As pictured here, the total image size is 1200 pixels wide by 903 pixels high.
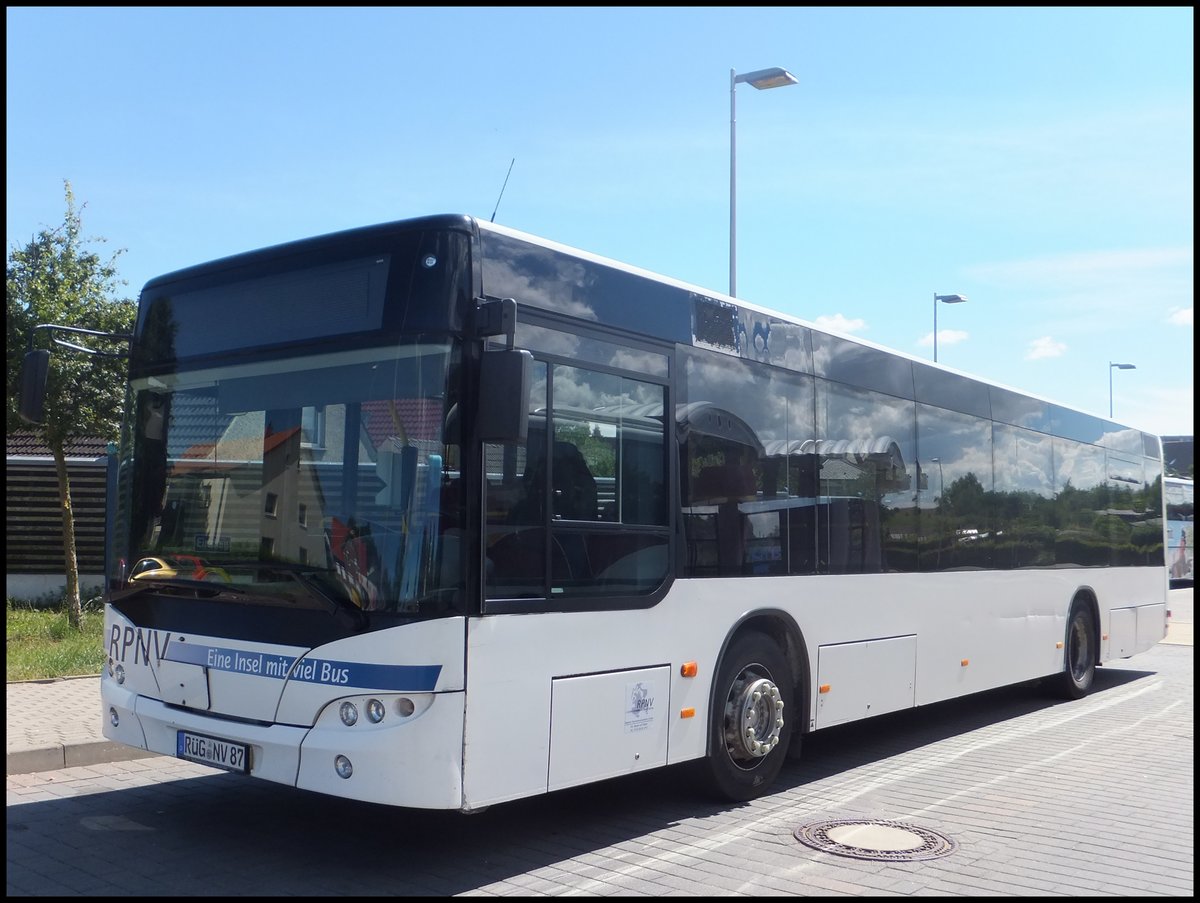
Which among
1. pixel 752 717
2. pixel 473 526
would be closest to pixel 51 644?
pixel 752 717

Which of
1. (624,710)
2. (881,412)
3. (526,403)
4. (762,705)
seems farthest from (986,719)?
(526,403)

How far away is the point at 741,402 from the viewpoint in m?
7.76

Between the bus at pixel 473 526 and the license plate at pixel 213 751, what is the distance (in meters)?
0.02

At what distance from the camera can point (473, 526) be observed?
5.67 meters

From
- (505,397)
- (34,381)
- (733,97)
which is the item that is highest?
(733,97)

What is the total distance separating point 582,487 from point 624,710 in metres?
1.24

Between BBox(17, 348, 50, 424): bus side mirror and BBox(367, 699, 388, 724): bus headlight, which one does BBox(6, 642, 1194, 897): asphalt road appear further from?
BBox(17, 348, 50, 424): bus side mirror

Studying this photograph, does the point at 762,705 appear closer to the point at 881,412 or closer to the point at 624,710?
the point at 624,710

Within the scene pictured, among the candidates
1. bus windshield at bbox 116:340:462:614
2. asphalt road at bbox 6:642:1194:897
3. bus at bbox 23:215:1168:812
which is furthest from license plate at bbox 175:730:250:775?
bus windshield at bbox 116:340:462:614

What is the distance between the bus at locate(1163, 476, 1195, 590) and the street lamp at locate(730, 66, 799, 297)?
21.1 m

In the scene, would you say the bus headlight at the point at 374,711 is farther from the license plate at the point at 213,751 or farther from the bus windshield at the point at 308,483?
the license plate at the point at 213,751

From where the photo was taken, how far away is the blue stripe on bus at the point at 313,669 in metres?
5.52

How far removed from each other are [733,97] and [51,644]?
11.7m

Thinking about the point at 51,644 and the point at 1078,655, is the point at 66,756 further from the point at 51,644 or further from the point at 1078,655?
the point at 1078,655
